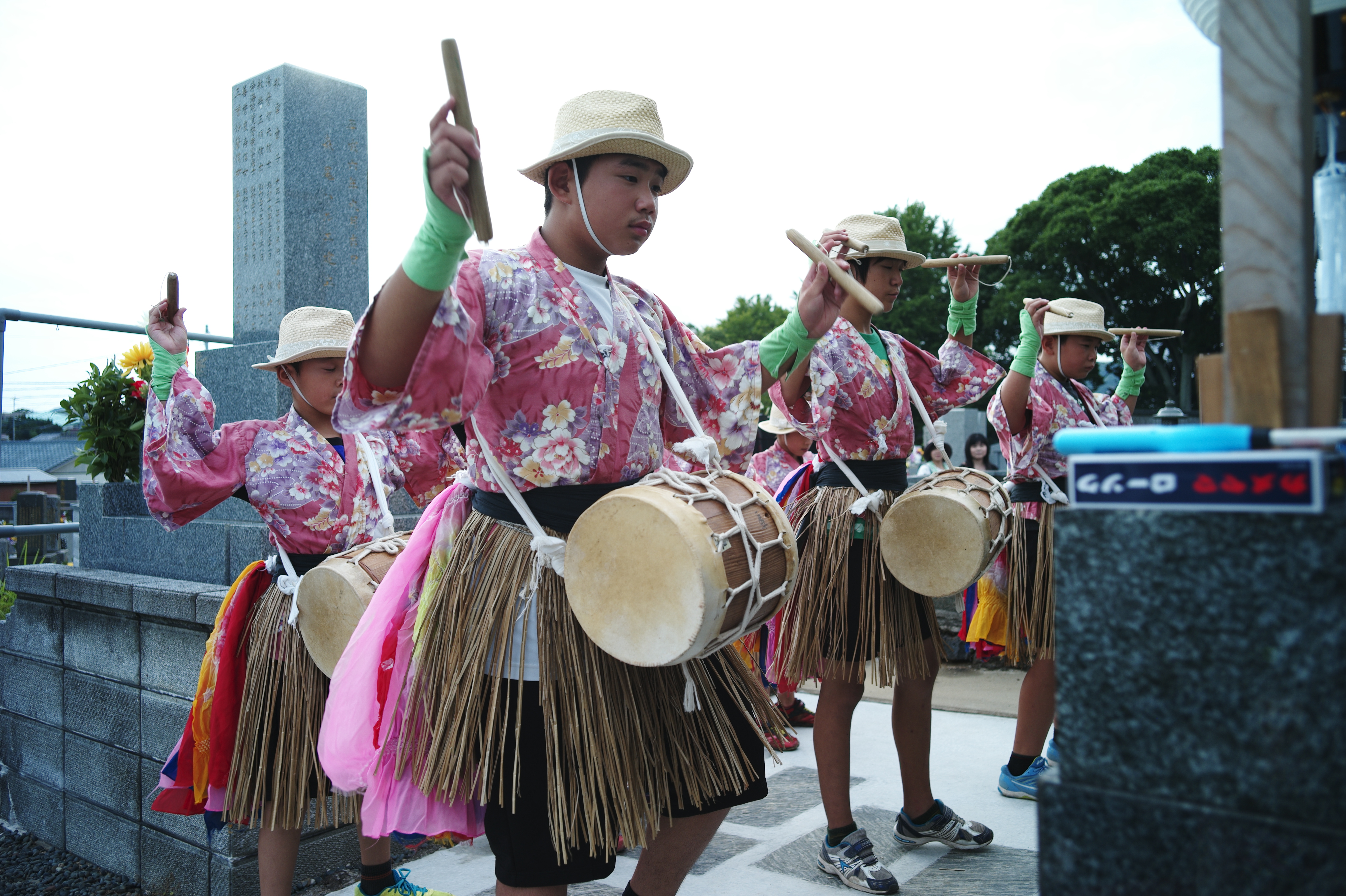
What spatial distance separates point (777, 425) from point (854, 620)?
9.49 feet

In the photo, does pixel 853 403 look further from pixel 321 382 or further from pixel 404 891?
pixel 404 891

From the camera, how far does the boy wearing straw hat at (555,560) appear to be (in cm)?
170

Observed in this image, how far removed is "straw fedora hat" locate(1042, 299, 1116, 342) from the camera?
13.0 ft

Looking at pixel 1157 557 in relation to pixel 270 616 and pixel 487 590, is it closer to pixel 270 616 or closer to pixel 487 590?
pixel 487 590

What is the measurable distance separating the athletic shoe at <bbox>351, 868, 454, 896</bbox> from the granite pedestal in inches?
92.0

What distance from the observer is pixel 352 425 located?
5.26 feet

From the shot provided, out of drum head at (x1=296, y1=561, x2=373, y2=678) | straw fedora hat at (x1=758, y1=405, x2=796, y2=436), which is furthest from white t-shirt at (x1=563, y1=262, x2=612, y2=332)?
straw fedora hat at (x1=758, y1=405, x2=796, y2=436)

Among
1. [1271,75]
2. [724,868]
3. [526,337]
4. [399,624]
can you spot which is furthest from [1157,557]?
[724,868]

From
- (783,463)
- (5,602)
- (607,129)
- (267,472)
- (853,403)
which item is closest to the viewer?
(607,129)

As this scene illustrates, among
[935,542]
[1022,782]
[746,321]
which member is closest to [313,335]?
[935,542]

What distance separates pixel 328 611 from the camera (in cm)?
251

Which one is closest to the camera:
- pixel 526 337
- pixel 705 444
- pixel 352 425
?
pixel 352 425

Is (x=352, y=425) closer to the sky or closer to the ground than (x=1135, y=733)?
closer to the sky

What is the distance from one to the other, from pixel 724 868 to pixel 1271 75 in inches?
109
